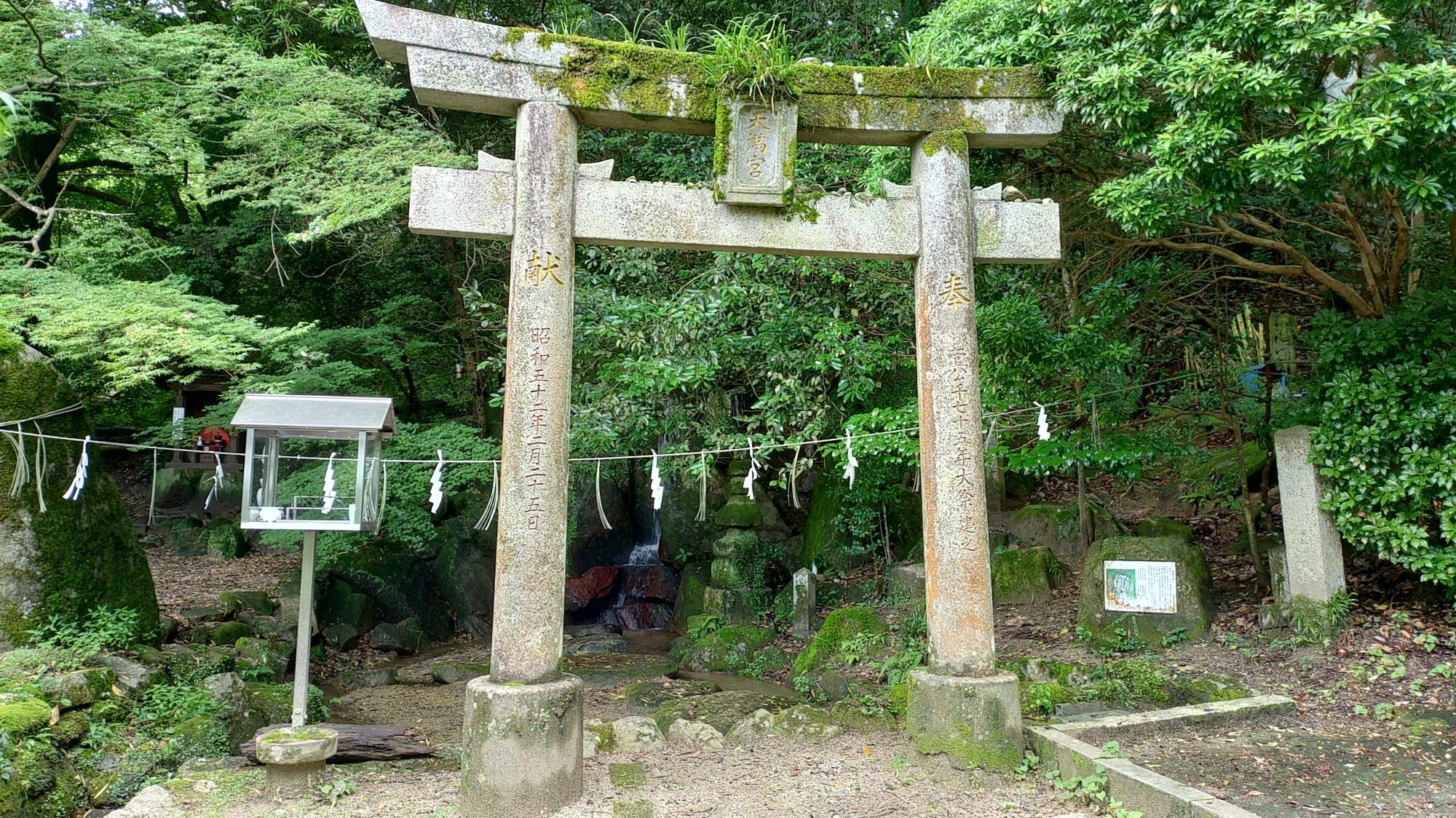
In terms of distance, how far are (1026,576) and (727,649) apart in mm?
4188

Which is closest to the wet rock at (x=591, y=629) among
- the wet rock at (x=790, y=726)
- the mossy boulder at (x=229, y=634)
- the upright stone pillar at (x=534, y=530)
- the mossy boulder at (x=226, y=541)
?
the mossy boulder at (x=229, y=634)

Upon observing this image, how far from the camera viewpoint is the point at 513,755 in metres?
5.09

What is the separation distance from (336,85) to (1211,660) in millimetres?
11472

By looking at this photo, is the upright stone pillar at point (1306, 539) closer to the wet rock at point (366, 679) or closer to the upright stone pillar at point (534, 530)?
the upright stone pillar at point (534, 530)

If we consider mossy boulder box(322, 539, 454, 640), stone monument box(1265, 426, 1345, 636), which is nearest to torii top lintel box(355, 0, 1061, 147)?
stone monument box(1265, 426, 1345, 636)

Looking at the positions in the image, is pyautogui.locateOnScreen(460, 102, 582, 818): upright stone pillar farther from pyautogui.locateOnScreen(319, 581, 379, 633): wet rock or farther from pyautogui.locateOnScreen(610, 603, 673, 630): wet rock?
pyautogui.locateOnScreen(610, 603, 673, 630): wet rock

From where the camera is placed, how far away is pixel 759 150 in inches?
237

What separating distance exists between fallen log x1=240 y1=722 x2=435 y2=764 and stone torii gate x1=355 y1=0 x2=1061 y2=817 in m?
1.81

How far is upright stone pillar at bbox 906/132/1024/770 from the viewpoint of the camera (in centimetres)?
566

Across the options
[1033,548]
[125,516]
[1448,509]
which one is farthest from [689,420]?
[1448,509]

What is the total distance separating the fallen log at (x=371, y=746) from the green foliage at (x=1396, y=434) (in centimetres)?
792

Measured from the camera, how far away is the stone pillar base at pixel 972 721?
559 centimetres

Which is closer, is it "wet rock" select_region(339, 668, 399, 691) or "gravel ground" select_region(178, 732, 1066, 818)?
"gravel ground" select_region(178, 732, 1066, 818)

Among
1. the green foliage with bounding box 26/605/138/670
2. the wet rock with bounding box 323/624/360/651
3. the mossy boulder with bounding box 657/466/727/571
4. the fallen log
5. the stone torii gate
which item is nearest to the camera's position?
the stone torii gate
